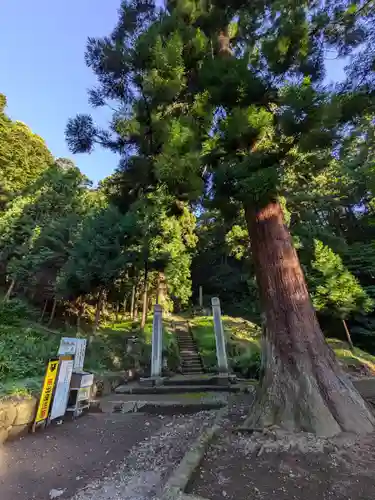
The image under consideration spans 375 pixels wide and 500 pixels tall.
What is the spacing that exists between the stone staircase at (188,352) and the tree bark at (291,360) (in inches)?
232

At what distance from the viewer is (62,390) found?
13.8 feet

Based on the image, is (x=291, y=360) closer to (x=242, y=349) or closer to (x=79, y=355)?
(x=79, y=355)

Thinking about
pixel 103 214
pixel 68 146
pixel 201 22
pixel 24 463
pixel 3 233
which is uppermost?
pixel 3 233

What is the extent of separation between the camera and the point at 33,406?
12.3 ft

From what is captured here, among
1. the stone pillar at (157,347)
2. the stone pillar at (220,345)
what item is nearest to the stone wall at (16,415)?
the stone pillar at (157,347)

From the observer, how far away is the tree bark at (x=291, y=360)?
122 inches

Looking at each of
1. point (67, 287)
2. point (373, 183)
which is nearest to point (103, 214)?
point (67, 287)

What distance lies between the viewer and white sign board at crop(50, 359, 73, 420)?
4020 millimetres

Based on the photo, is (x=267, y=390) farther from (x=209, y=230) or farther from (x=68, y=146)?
(x=209, y=230)

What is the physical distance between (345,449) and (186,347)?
28.1 ft

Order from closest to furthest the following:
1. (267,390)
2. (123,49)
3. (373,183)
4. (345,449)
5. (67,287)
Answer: (345,449), (267,390), (123,49), (373,183), (67,287)

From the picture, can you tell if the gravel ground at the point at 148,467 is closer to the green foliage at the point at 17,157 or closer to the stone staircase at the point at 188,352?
the stone staircase at the point at 188,352

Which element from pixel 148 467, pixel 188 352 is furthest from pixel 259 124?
pixel 188 352

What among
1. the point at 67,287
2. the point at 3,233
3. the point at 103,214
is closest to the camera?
the point at 67,287
